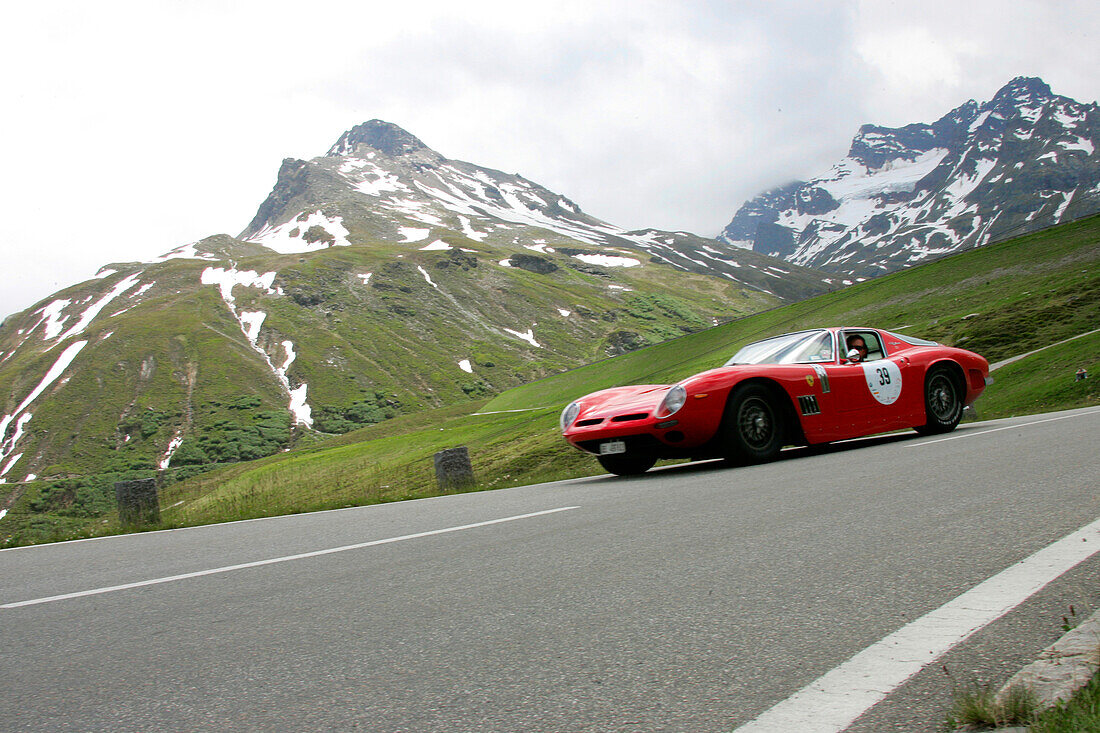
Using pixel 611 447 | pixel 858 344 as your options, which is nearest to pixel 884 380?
pixel 858 344

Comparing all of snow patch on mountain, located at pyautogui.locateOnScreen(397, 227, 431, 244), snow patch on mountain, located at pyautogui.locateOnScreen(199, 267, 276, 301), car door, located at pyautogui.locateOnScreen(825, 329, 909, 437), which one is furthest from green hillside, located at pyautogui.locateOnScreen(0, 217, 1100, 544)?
snow patch on mountain, located at pyautogui.locateOnScreen(397, 227, 431, 244)

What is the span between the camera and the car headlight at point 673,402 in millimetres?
8305

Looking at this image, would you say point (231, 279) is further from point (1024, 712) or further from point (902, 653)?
point (1024, 712)

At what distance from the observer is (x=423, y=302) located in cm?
12706

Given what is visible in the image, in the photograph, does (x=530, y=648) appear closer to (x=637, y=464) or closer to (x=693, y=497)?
(x=693, y=497)

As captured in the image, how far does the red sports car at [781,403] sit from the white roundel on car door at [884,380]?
0.01 m

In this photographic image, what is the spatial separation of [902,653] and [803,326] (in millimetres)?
37443

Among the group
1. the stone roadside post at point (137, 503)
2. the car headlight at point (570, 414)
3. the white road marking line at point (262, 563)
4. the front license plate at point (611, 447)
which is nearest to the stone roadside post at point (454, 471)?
the car headlight at point (570, 414)

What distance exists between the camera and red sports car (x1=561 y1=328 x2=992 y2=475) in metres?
8.43

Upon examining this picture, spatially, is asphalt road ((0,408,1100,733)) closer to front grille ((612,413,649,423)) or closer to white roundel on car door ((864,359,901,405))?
front grille ((612,413,649,423))

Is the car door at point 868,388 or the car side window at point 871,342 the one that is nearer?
the car door at point 868,388

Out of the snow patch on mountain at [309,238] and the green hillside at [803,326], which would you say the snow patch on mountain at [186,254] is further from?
the green hillside at [803,326]

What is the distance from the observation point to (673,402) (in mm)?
8383

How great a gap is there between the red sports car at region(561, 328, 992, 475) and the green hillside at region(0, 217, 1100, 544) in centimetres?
293
